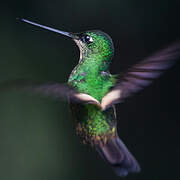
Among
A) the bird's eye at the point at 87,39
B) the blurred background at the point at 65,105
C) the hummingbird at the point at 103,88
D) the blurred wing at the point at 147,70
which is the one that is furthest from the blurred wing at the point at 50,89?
the blurred background at the point at 65,105

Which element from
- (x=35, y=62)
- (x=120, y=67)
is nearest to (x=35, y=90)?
(x=120, y=67)

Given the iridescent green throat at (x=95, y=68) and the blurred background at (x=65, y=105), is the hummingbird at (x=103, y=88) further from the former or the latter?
the blurred background at (x=65, y=105)

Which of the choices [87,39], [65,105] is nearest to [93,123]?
[87,39]

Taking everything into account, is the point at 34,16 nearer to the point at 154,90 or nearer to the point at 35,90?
the point at 154,90

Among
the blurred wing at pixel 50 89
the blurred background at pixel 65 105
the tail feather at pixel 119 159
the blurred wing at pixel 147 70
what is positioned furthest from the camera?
the blurred background at pixel 65 105

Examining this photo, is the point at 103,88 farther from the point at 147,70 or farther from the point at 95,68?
the point at 147,70

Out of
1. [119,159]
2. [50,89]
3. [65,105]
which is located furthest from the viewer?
[65,105]
